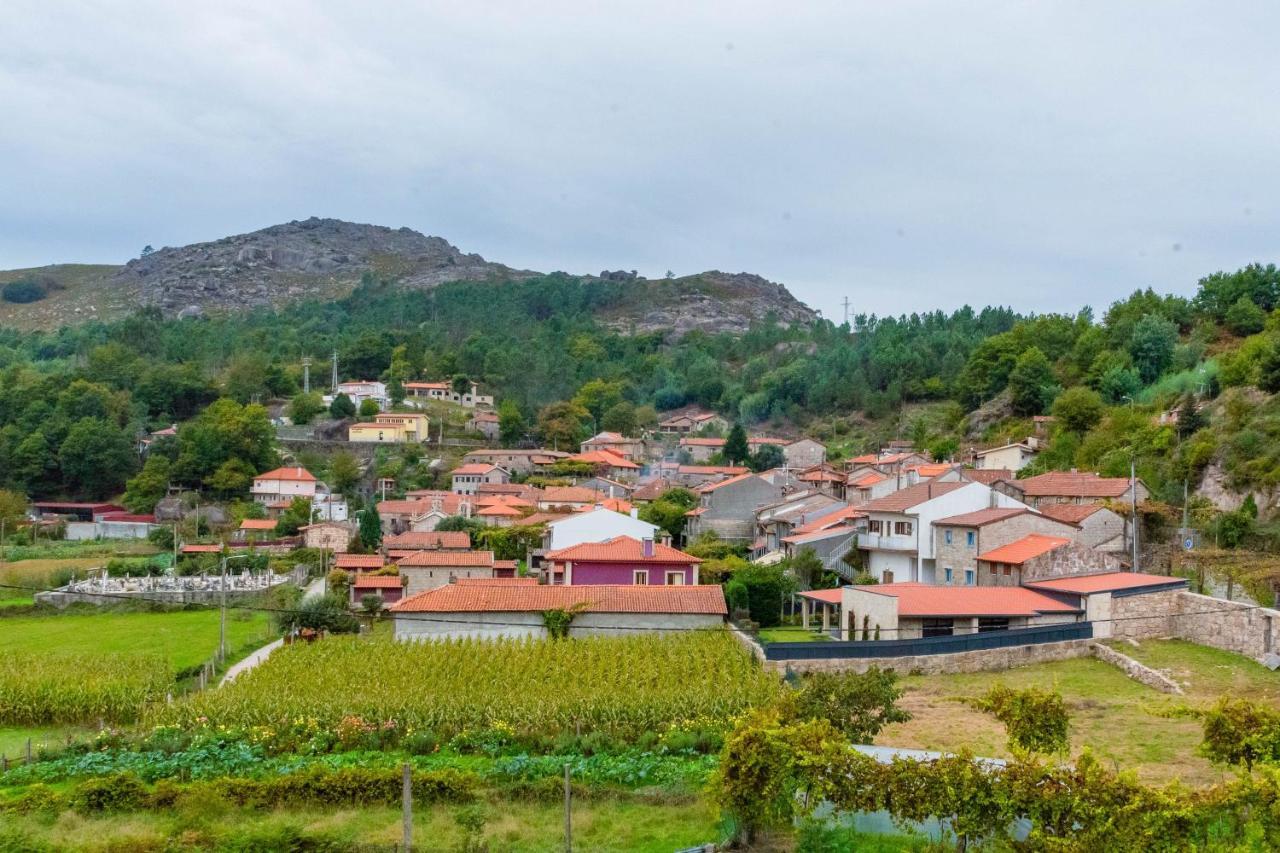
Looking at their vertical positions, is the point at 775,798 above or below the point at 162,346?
below

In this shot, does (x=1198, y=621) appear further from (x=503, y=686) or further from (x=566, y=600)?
(x=503, y=686)

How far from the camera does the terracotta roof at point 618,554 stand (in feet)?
125

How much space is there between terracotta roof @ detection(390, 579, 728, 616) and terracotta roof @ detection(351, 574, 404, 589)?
907 cm

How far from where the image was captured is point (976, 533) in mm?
34844

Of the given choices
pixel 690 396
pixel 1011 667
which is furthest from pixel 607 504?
pixel 690 396

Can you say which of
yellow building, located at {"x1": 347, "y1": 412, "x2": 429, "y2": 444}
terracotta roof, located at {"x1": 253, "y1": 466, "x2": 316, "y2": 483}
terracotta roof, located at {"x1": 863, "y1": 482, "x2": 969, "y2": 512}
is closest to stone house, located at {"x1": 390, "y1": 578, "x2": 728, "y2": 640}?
terracotta roof, located at {"x1": 863, "y1": 482, "x2": 969, "y2": 512}

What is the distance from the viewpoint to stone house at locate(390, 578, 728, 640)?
3206 centimetres

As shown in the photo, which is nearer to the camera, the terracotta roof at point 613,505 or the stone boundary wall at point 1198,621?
the stone boundary wall at point 1198,621

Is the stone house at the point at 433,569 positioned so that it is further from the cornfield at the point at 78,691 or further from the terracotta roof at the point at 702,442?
the terracotta roof at the point at 702,442

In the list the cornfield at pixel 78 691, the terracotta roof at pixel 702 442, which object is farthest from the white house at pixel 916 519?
the terracotta roof at pixel 702 442

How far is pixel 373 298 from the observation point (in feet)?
654

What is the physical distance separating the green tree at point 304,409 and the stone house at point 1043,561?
75256mm

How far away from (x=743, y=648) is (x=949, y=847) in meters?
14.9

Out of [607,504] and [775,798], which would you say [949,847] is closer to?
[775,798]
